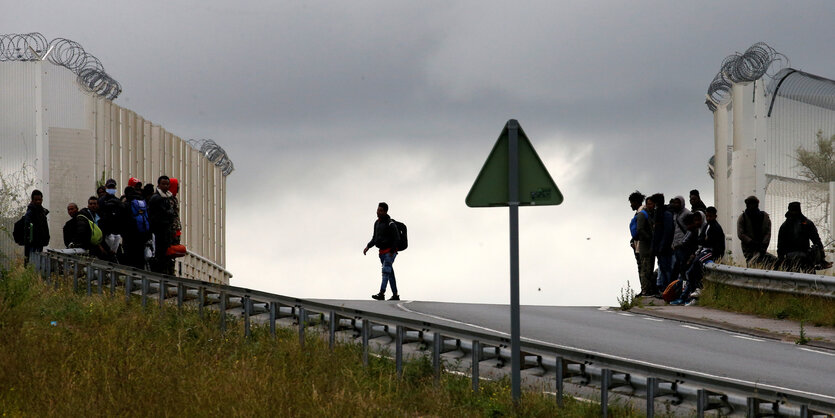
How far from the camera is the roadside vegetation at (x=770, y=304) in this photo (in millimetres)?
18328

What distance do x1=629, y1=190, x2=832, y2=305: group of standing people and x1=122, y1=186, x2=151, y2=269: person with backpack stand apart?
8750 millimetres

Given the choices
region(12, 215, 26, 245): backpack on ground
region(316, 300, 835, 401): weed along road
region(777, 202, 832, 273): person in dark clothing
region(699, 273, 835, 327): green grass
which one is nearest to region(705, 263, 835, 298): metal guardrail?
region(699, 273, 835, 327): green grass

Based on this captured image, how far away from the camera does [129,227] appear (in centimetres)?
1977

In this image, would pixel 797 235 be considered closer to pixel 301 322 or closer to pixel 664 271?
pixel 664 271

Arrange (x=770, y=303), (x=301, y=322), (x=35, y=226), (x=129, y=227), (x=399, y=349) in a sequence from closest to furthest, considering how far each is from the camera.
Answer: (x=399, y=349) < (x=301, y=322) < (x=770, y=303) < (x=129, y=227) < (x=35, y=226)

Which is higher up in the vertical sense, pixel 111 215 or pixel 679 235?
pixel 111 215

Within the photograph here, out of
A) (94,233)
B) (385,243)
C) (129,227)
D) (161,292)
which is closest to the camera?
(161,292)

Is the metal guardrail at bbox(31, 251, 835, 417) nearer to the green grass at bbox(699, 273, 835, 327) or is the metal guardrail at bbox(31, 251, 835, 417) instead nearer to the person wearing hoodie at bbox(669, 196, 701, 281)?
the green grass at bbox(699, 273, 835, 327)

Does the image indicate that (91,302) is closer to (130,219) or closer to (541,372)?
(130,219)

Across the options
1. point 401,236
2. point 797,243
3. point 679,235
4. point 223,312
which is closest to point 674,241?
point 679,235

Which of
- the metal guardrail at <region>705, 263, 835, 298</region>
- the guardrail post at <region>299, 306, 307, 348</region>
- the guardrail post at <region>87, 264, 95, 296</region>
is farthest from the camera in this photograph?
the metal guardrail at <region>705, 263, 835, 298</region>

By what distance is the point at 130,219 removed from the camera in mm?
19688

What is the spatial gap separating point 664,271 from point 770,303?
109 inches

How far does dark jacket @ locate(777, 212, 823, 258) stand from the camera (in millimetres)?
20516
